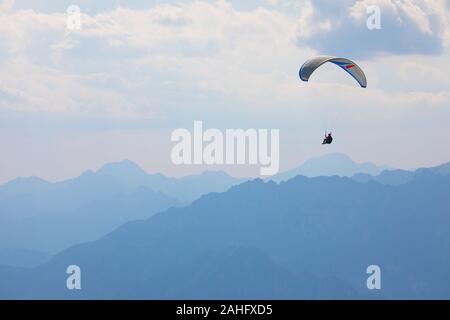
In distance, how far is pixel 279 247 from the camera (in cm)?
6694

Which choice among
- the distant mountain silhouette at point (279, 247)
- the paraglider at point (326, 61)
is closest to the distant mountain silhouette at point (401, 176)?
the distant mountain silhouette at point (279, 247)

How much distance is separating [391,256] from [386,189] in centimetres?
796

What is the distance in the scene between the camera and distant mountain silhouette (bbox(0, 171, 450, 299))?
58000mm

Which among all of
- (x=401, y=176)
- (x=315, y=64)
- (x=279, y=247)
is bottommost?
(x=315, y=64)

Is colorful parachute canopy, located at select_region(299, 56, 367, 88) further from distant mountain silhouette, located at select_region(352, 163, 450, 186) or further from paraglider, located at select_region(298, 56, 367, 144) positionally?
distant mountain silhouette, located at select_region(352, 163, 450, 186)

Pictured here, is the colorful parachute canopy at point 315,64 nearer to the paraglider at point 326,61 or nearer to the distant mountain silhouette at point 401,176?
the paraglider at point 326,61

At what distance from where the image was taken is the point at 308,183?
6812 centimetres

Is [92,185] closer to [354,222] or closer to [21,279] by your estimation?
[21,279]

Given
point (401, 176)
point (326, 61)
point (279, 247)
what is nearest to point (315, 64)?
point (326, 61)

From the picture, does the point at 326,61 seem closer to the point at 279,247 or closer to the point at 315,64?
the point at 315,64

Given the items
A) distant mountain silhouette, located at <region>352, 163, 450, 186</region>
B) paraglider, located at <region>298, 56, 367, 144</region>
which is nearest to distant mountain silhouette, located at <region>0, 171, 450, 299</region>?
distant mountain silhouette, located at <region>352, 163, 450, 186</region>

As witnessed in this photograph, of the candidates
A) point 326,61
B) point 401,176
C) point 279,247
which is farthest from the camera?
point 401,176
